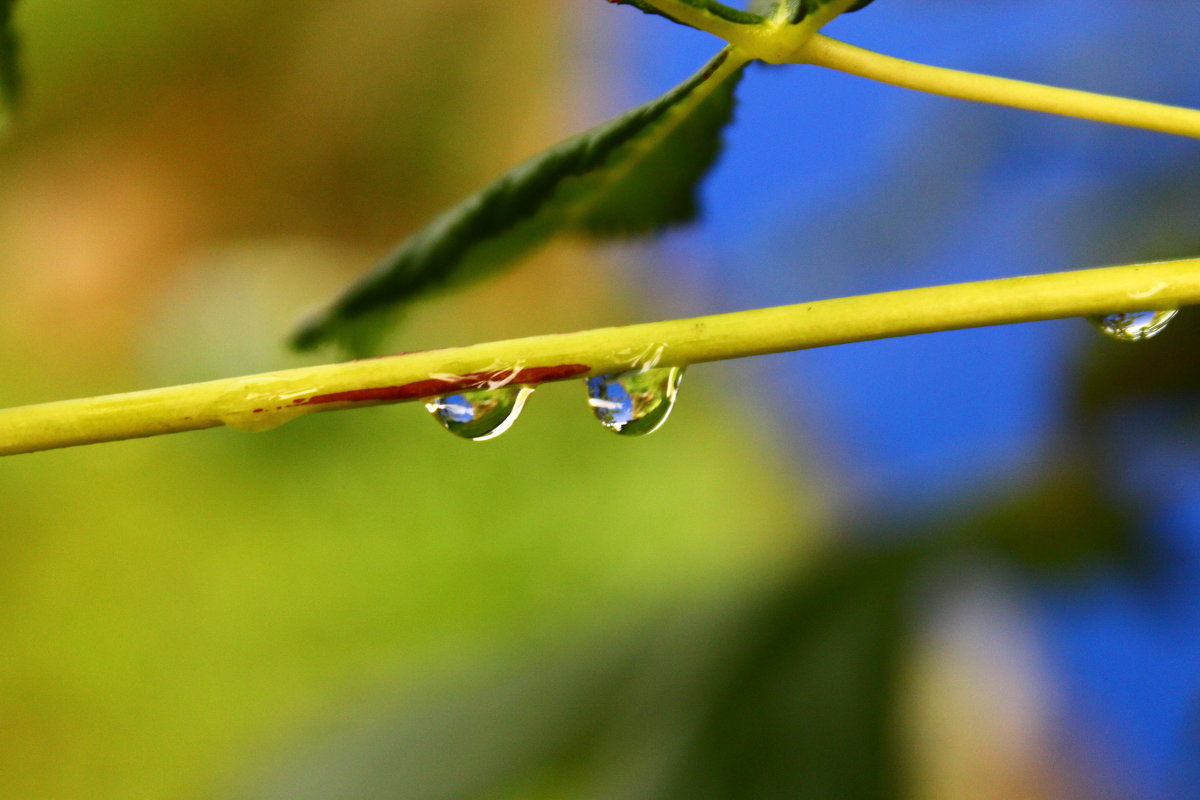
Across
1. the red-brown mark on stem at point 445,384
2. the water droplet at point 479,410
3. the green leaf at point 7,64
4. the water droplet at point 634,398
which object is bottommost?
the red-brown mark on stem at point 445,384

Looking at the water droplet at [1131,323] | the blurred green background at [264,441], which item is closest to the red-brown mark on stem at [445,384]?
the water droplet at [1131,323]

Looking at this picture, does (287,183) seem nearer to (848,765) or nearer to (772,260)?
(772,260)

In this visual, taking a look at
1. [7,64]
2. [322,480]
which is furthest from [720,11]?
[322,480]

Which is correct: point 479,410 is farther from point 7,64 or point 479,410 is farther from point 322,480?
point 322,480

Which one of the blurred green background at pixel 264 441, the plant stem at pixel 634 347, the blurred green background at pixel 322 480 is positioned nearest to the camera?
the plant stem at pixel 634 347

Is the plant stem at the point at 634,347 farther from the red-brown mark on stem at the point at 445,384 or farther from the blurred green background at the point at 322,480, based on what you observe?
the blurred green background at the point at 322,480

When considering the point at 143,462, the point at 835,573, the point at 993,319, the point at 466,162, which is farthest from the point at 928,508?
the point at 143,462

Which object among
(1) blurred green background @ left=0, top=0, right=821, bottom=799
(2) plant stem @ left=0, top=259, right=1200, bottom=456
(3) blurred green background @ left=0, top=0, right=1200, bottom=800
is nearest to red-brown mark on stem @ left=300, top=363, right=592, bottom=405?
(2) plant stem @ left=0, top=259, right=1200, bottom=456
